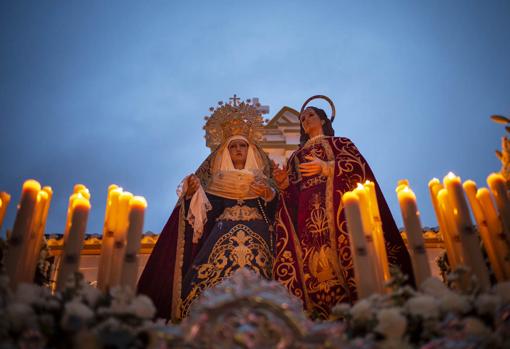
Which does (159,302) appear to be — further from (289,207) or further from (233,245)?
(289,207)

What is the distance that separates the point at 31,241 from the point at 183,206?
1937 millimetres

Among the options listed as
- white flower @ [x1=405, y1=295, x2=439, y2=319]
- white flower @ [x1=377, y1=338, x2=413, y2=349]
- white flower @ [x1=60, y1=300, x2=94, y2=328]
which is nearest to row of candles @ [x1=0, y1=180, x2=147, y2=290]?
white flower @ [x1=60, y1=300, x2=94, y2=328]

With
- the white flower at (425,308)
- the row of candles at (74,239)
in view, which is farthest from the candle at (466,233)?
the row of candles at (74,239)

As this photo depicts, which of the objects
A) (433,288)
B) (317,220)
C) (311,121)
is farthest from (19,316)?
(311,121)

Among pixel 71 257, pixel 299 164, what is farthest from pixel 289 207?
pixel 71 257

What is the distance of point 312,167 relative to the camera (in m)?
4.19

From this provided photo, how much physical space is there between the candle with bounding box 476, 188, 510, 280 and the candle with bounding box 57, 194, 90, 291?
2.05 metres

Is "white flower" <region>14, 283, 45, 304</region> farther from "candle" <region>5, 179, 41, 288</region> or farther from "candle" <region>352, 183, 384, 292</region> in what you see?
"candle" <region>352, 183, 384, 292</region>

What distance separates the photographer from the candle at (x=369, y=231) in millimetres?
2603

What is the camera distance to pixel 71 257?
2.31 m

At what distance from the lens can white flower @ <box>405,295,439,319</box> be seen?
2.01m

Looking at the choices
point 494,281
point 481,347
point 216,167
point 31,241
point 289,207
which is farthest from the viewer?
point 216,167

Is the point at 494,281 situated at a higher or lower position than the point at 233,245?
lower

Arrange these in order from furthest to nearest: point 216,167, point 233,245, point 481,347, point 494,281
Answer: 1. point 216,167
2. point 233,245
3. point 494,281
4. point 481,347
